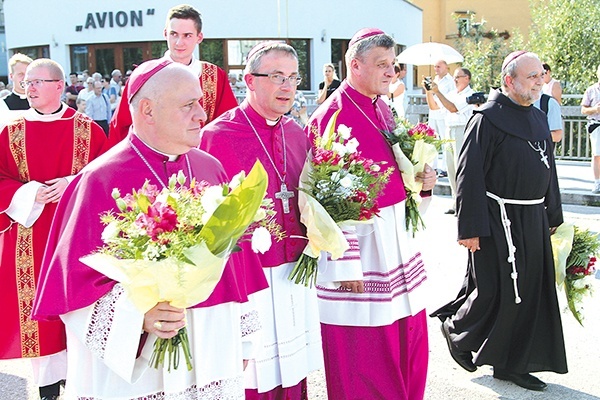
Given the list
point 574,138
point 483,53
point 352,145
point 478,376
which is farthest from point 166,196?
point 483,53

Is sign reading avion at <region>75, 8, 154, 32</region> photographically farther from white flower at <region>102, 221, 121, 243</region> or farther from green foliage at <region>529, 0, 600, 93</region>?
white flower at <region>102, 221, 121, 243</region>

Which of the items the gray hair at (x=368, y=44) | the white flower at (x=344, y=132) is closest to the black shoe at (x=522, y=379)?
the white flower at (x=344, y=132)

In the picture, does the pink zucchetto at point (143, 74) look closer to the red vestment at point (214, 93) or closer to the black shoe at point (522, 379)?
the red vestment at point (214, 93)

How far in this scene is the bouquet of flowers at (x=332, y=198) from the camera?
13.4 ft

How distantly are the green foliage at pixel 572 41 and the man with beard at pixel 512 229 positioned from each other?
655 inches

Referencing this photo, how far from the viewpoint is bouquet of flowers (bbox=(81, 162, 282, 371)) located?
2.68 metres

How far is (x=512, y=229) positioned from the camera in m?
5.46

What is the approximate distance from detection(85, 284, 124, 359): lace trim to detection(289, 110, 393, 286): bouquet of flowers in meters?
1.35

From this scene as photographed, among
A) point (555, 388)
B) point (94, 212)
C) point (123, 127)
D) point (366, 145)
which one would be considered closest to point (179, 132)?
point (94, 212)

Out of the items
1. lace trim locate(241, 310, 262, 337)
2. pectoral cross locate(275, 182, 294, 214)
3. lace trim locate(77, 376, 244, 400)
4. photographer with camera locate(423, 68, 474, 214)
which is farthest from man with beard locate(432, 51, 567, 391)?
photographer with camera locate(423, 68, 474, 214)

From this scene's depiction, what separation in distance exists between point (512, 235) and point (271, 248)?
2011 mm

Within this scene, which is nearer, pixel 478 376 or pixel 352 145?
pixel 352 145

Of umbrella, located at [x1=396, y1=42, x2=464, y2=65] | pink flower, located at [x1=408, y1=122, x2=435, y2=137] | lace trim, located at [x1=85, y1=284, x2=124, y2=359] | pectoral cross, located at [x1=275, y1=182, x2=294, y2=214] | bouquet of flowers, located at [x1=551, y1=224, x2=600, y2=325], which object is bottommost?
bouquet of flowers, located at [x1=551, y1=224, x2=600, y2=325]

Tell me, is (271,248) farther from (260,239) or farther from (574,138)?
(574,138)
